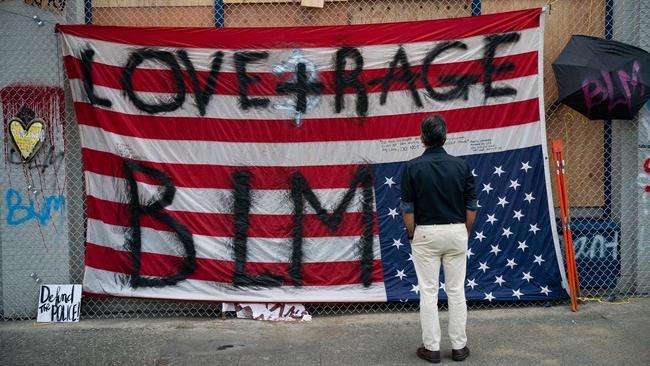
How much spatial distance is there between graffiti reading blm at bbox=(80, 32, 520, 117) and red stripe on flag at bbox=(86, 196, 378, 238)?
96cm

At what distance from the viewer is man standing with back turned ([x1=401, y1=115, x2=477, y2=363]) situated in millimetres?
4613

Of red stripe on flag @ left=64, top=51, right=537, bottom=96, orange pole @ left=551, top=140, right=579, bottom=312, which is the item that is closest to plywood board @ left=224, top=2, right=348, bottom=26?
red stripe on flag @ left=64, top=51, right=537, bottom=96

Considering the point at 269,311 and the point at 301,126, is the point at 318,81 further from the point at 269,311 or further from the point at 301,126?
the point at 269,311

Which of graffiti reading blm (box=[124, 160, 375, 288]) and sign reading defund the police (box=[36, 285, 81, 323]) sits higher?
graffiti reading blm (box=[124, 160, 375, 288])

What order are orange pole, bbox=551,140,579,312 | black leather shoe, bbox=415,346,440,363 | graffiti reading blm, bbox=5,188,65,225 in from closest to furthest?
black leather shoe, bbox=415,346,440,363
orange pole, bbox=551,140,579,312
graffiti reading blm, bbox=5,188,65,225

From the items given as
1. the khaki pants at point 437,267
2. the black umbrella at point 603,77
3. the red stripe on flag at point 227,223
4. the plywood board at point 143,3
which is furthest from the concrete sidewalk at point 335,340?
the plywood board at point 143,3

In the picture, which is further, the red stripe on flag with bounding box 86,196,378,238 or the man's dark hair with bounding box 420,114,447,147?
the red stripe on flag with bounding box 86,196,378,238

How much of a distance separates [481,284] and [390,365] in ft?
5.22

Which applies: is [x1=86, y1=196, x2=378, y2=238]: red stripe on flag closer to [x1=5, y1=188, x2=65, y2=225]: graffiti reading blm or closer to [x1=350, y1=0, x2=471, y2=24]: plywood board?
[x1=5, y1=188, x2=65, y2=225]: graffiti reading blm

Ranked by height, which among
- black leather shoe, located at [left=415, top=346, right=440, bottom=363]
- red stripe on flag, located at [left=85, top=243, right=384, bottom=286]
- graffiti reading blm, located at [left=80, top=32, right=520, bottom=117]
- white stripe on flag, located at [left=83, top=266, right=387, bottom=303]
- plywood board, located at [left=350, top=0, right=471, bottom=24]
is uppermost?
plywood board, located at [left=350, top=0, right=471, bottom=24]

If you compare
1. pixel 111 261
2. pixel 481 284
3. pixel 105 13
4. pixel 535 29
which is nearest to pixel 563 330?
pixel 481 284

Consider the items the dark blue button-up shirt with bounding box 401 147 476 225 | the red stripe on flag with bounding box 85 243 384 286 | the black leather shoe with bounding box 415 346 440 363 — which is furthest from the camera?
the red stripe on flag with bounding box 85 243 384 286

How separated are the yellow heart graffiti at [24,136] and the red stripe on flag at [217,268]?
1081 mm

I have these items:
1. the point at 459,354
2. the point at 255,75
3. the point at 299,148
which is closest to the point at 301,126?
the point at 299,148
